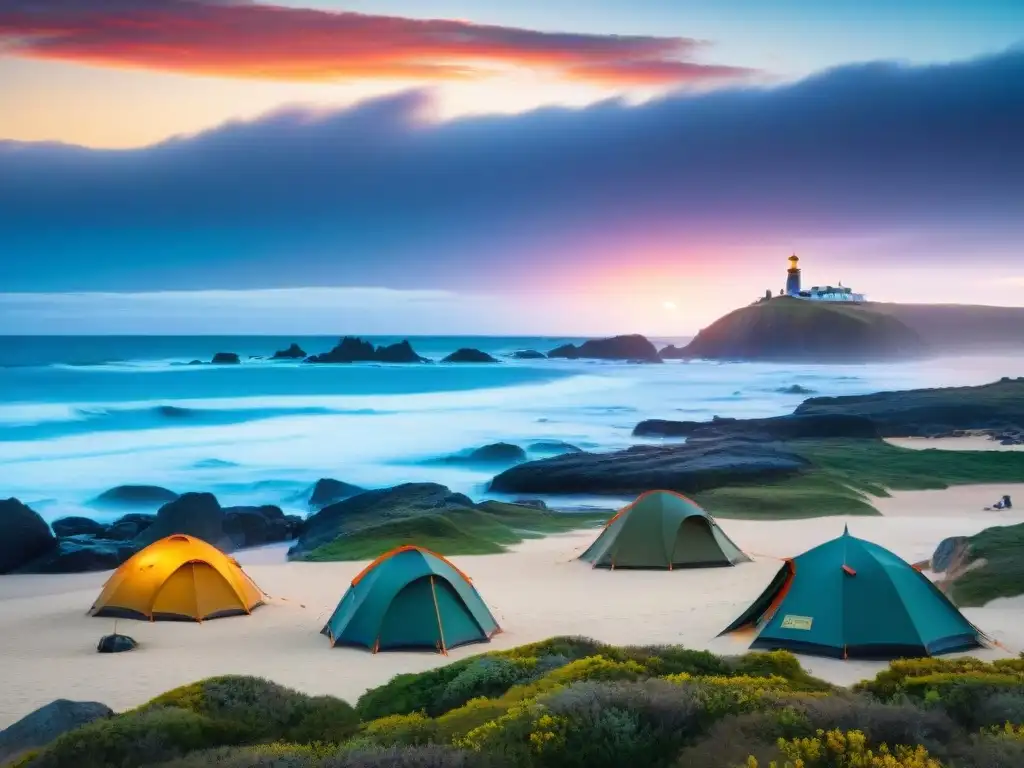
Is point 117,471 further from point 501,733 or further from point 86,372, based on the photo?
point 86,372

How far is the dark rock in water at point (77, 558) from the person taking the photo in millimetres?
27156

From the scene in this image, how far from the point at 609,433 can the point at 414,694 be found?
55.1 meters

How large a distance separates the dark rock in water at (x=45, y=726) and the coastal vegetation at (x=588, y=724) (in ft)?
2.78

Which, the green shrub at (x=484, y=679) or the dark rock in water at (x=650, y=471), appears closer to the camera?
the green shrub at (x=484, y=679)

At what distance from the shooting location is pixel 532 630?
695 inches

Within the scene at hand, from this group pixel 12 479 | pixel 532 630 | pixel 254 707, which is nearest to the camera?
pixel 254 707

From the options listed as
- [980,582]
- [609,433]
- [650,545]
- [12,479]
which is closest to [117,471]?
[12,479]

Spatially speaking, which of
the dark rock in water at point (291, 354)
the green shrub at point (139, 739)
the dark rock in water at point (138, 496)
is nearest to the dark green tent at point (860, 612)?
the green shrub at point (139, 739)

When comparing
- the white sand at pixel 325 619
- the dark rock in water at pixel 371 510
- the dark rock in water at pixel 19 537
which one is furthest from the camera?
the dark rock in water at pixel 371 510

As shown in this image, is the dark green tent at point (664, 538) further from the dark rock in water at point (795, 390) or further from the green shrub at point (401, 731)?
the dark rock in water at point (795, 390)

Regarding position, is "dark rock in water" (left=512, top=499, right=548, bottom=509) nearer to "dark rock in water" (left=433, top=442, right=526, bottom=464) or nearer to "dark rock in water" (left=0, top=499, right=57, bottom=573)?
"dark rock in water" (left=0, top=499, right=57, bottom=573)

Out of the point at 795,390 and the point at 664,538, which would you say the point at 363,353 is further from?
the point at 664,538

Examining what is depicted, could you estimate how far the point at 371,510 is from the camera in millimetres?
32469

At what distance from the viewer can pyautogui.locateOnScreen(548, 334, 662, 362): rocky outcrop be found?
16688 centimetres
